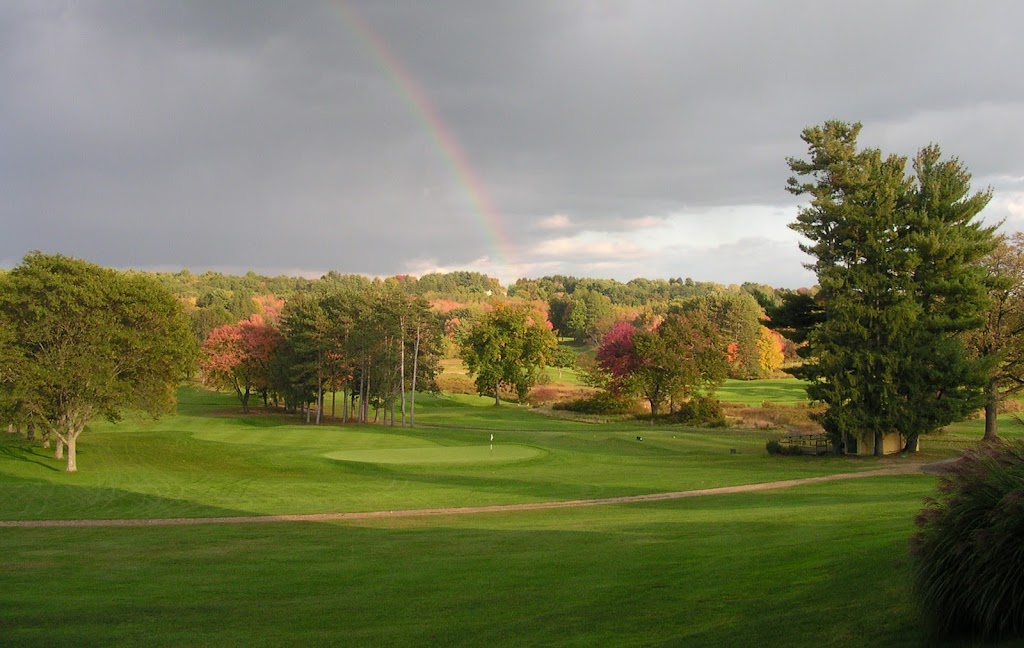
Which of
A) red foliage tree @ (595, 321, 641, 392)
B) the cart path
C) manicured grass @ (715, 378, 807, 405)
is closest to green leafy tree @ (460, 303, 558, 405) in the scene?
red foliage tree @ (595, 321, 641, 392)

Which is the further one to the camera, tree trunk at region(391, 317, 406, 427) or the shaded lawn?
tree trunk at region(391, 317, 406, 427)

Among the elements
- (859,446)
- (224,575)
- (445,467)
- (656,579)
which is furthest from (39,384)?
(859,446)

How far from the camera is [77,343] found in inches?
1551

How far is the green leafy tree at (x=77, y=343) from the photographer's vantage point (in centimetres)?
3784

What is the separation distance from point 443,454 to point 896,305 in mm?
24084

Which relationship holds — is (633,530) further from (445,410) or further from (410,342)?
(445,410)

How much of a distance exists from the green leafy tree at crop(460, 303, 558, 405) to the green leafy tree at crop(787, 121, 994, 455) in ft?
177

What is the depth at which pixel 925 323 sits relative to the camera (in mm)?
39500

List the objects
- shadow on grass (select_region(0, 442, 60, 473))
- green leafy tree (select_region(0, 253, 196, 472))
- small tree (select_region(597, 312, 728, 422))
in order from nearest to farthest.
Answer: green leafy tree (select_region(0, 253, 196, 472)), shadow on grass (select_region(0, 442, 60, 473)), small tree (select_region(597, 312, 728, 422))

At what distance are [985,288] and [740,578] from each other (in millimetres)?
35830

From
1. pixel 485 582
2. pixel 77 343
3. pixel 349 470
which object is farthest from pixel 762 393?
pixel 485 582

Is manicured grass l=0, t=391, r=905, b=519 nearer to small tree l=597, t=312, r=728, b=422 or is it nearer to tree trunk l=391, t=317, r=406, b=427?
tree trunk l=391, t=317, r=406, b=427

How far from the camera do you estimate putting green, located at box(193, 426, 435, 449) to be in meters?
Answer: 47.8

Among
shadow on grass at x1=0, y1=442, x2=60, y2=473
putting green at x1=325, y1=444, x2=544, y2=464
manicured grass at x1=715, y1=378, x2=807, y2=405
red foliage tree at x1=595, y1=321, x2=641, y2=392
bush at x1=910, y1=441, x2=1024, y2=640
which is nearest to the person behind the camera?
bush at x1=910, y1=441, x2=1024, y2=640
